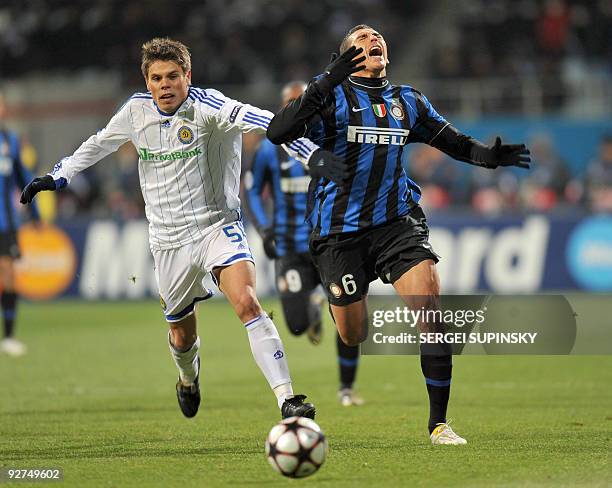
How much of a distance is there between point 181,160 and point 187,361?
1.54 m

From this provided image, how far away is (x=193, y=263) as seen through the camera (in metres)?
7.41

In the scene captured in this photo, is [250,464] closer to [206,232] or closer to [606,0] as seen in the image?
[206,232]

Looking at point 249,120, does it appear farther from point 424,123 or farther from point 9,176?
point 9,176

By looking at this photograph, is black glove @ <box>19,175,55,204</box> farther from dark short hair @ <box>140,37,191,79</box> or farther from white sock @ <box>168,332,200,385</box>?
white sock @ <box>168,332,200,385</box>

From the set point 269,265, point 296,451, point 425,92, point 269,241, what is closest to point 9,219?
point 269,241

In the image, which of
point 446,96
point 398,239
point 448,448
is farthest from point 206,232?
point 446,96

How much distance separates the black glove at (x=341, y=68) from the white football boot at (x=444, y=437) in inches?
82.7

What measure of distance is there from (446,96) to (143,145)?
1519cm

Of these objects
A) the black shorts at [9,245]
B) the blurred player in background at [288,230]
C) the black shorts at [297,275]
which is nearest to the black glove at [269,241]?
the blurred player in background at [288,230]

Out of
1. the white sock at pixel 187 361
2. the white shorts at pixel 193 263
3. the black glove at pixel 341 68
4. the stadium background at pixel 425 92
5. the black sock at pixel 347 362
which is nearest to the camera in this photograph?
the black glove at pixel 341 68

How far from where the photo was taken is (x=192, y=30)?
2506 cm

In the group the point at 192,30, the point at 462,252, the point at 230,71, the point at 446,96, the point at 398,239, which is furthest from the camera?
the point at 192,30

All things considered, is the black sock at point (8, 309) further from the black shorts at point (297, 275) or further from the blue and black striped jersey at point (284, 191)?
the black shorts at point (297, 275)

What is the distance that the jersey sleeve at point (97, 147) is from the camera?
292 inches
